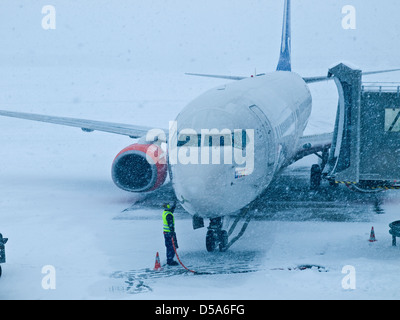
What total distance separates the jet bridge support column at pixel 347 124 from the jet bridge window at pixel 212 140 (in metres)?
2.21

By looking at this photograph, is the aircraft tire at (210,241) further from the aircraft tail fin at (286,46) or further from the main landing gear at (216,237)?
the aircraft tail fin at (286,46)

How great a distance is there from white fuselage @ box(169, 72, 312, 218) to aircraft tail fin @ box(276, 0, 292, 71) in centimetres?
1154

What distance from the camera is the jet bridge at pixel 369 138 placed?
40.5ft

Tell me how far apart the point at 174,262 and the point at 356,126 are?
4710 millimetres

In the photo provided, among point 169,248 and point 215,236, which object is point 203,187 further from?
point 215,236

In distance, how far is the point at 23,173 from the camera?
24.4 m

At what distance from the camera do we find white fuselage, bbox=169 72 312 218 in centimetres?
A: 1109

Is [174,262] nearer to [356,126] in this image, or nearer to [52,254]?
[52,254]

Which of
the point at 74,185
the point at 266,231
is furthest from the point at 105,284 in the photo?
the point at 74,185

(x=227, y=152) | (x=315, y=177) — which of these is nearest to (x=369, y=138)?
(x=227, y=152)

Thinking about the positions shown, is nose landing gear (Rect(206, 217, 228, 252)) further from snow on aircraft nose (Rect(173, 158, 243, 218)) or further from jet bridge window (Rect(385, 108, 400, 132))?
jet bridge window (Rect(385, 108, 400, 132))

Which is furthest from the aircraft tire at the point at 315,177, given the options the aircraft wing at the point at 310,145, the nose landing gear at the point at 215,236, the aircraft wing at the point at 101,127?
the nose landing gear at the point at 215,236

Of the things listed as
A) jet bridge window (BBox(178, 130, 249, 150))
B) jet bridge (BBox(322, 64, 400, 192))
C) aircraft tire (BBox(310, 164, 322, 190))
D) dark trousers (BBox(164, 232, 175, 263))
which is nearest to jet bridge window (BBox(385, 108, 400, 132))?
jet bridge (BBox(322, 64, 400, 192))

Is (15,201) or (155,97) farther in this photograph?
(155,97)
